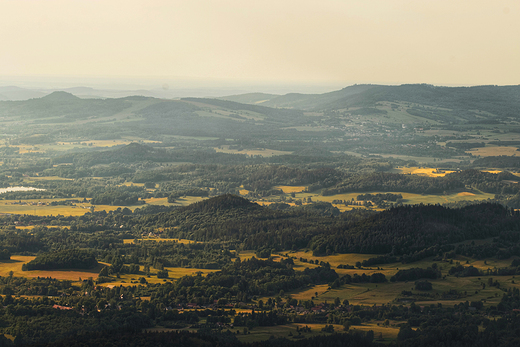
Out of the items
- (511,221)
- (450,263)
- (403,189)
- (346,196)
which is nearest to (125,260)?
(450,263)

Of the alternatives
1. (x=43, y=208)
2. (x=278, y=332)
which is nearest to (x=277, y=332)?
(x=278, y=332)

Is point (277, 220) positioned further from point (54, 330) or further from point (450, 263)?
point (54, 330)

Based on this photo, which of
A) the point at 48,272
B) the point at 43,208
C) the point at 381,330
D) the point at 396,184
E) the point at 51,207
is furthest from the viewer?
the point at 396,184

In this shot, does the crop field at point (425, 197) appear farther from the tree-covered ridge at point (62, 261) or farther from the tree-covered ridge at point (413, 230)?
the tree-covered ridge at point (62, 261)

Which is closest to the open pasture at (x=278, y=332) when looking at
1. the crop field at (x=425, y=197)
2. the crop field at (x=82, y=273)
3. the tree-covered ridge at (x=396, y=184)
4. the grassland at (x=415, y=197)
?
the crop field at (x=82, y=273)

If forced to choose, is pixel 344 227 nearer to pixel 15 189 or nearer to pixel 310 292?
pixel 310 292

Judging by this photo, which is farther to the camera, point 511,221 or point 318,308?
point 511,221

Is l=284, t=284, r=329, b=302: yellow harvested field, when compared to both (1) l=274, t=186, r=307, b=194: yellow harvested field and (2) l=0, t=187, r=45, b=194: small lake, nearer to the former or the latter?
(1) l=274, t=186, r=307, b=194: yellow harvested field
